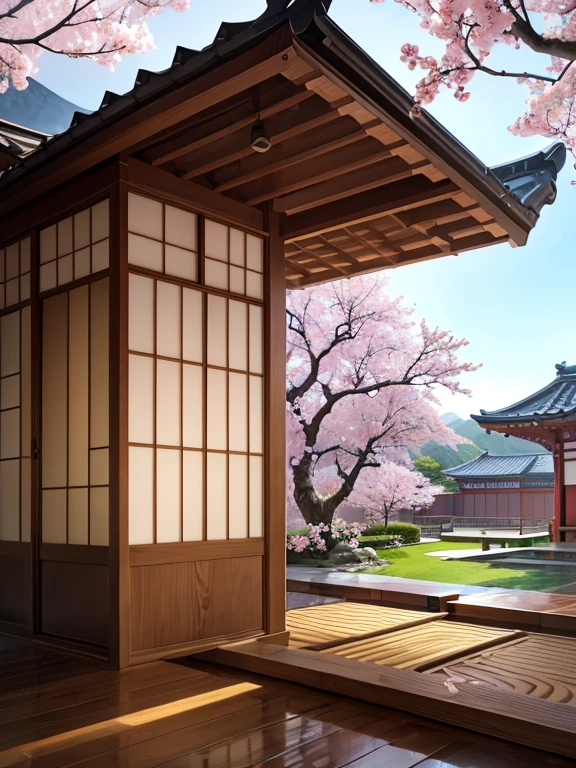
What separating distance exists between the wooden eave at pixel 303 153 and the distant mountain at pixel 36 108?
98.7 feet

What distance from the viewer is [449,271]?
199 feet

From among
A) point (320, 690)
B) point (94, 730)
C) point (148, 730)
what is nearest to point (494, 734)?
point (320, 690)

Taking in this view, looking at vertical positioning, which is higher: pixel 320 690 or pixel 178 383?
pixel 178 383

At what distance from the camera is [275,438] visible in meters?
4.49

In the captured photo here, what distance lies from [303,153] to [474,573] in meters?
8.92

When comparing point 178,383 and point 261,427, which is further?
point 261,427

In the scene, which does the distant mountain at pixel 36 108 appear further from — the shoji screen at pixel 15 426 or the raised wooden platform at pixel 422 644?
the raised wooden platform at pixel 422 644

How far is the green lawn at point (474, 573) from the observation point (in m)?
9.62

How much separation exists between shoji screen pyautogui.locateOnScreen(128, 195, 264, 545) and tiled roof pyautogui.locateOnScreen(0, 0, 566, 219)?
20.2 inches

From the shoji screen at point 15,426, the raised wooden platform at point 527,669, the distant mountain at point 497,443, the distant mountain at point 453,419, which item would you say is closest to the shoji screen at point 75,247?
the shoji screen at point 15,426

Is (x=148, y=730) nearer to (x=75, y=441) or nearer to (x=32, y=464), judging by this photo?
(x=75, y=441)

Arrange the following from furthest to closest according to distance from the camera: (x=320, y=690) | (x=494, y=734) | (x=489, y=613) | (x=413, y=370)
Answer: (x=413, y=370)
(x=489, y=613)
(x=320, y=690)
(x=494, y=734)

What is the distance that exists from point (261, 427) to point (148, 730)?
2.14 m

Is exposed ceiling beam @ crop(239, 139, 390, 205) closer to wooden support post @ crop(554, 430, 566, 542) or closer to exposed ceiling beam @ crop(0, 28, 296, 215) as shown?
exposed ceiling beam @ crop(0, 28, 296, 215)
